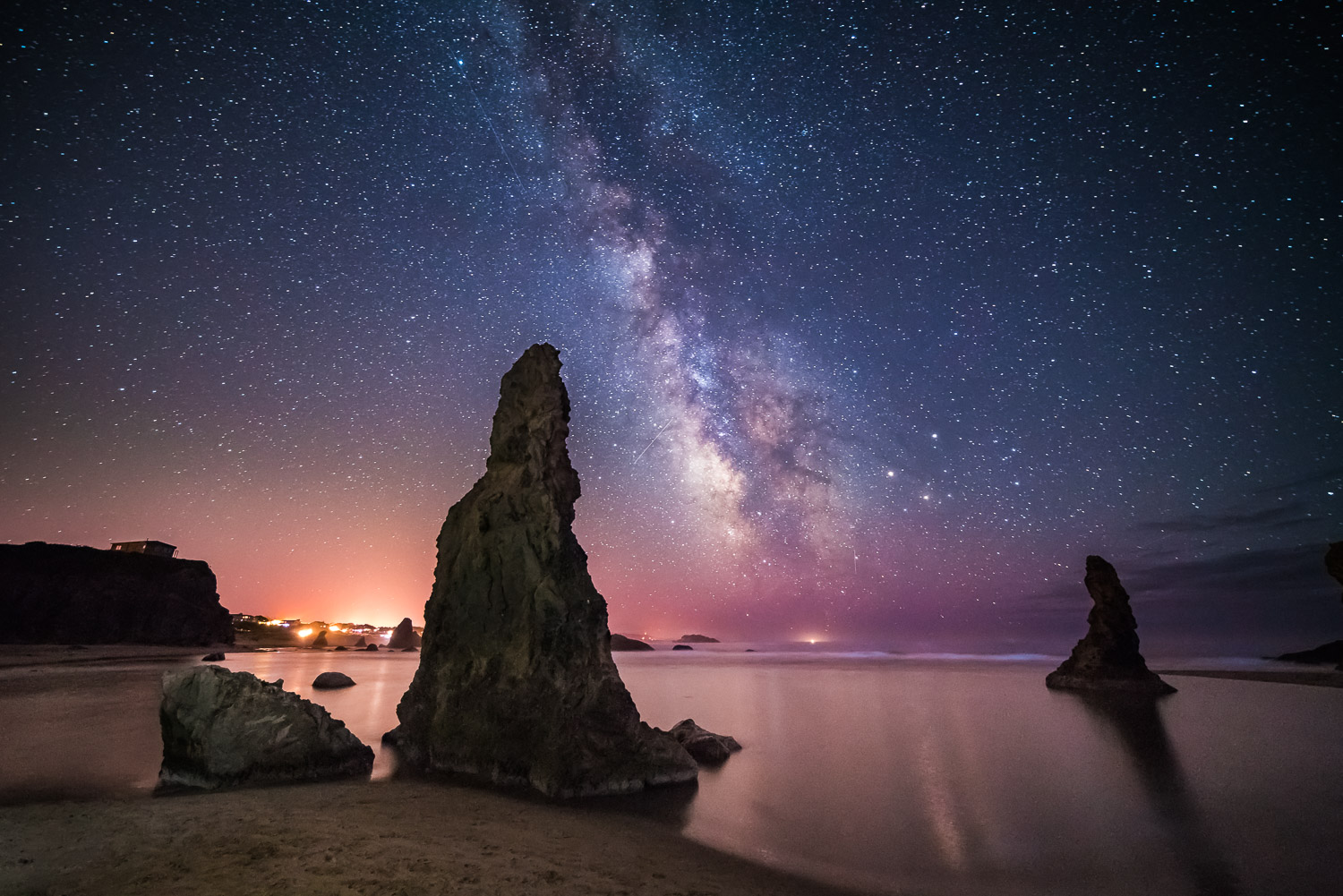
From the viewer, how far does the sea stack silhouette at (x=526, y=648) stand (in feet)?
41.2

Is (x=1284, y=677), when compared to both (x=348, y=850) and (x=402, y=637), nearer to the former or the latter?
(x=348, y=850)

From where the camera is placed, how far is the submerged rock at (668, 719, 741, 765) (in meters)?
16.9

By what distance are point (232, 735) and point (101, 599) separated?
289 ft

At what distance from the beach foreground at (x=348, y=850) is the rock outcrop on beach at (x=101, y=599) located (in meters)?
86.6

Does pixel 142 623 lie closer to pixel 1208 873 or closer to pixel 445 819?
pixel 445 819

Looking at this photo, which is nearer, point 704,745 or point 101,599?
point 704,745

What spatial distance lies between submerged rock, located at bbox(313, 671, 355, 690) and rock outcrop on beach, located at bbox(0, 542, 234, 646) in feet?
193

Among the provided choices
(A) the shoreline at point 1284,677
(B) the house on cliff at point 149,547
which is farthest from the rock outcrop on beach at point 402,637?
(A) the shoreline at point 1284,677

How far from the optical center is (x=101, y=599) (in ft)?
234

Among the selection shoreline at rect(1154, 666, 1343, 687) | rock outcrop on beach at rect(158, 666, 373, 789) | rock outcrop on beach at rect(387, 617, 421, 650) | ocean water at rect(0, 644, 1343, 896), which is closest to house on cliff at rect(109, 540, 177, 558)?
rock outcrop on beach at rect(387, 617, 421, 650)

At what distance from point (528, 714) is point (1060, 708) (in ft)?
109

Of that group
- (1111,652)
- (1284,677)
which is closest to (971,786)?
(1111,652)

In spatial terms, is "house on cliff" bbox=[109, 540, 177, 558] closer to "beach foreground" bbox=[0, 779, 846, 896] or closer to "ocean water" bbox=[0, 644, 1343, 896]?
"ocean water" bbox=[0, 644, 1343, 896]

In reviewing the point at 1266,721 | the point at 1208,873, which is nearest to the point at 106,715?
the point at 1208,873
